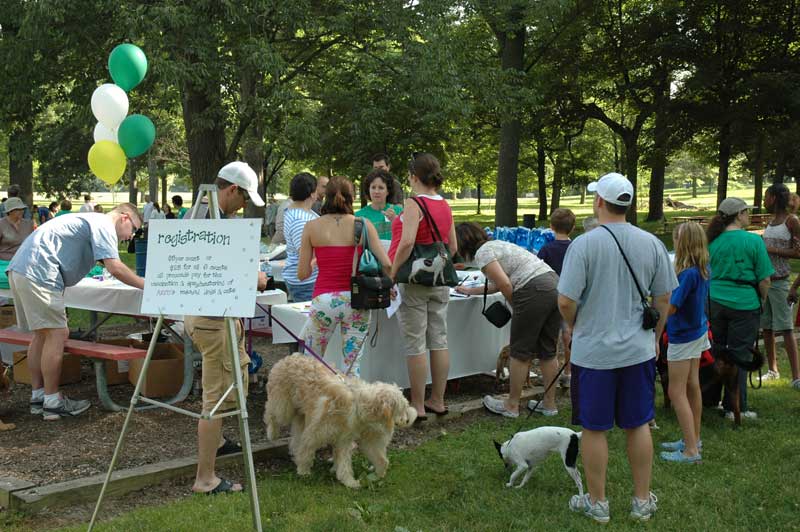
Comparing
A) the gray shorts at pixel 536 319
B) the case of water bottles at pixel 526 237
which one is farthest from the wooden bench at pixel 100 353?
the case of water bottles at pixel 526 237

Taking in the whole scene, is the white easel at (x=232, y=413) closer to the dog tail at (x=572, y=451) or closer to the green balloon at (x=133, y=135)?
the dog tail at (x=572, y=451)

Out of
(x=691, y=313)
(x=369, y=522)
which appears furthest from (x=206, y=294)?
(x=691, y=313)

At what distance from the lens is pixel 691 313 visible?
15.1 feet

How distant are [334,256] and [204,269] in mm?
1266

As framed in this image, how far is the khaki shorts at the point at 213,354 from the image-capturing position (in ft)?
12.6

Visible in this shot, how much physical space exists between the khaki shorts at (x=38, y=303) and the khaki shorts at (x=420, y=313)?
7.85 ft

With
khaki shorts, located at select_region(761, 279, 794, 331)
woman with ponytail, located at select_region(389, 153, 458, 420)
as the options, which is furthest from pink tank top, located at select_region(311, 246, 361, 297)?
khaki shorts, located at select_region(761, 279, 794, 331)

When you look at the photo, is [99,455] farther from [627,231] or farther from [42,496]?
[627,231]

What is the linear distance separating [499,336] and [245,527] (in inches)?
138

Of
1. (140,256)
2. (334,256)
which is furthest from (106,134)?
(334,256)

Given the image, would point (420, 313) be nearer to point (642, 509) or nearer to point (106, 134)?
point (642, 509)

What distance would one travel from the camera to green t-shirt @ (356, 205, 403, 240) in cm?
614

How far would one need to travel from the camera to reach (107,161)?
5.93m

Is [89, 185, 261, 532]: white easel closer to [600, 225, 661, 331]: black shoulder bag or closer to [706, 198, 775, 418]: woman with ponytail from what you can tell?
Result: [600, 225, 661, 331]: black shoulder bag
